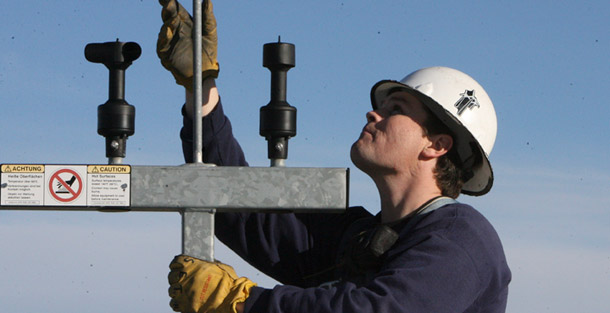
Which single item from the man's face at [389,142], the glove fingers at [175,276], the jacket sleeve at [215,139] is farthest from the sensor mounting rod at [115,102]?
the man's face at [389,142]

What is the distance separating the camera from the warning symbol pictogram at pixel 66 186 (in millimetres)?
3607

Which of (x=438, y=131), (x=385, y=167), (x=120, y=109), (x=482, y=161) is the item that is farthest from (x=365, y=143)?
(x=120, y=109)

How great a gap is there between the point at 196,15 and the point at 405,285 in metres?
1.33

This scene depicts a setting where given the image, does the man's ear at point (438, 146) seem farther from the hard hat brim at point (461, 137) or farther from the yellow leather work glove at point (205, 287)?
the yellow leather work glove at point (205, 287)

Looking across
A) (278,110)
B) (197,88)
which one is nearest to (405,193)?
(278,110)

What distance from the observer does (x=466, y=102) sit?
4160 millimetres

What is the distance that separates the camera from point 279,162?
3678mm

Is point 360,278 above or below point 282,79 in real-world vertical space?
below

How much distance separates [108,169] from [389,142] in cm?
115

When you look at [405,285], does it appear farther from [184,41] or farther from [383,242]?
[184,41]

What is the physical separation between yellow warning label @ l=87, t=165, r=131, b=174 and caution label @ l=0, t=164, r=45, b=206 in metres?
0.19

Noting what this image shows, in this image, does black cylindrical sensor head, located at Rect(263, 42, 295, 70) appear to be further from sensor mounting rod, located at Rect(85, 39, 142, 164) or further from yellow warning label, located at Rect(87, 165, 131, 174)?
yellow warning label, located at Rect(87, 165, 131, 174)

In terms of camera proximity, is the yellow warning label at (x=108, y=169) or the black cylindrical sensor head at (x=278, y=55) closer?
the yellow warning label at (x=108, y=169)

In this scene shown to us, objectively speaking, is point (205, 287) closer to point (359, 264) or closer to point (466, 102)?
point (359, 264)
